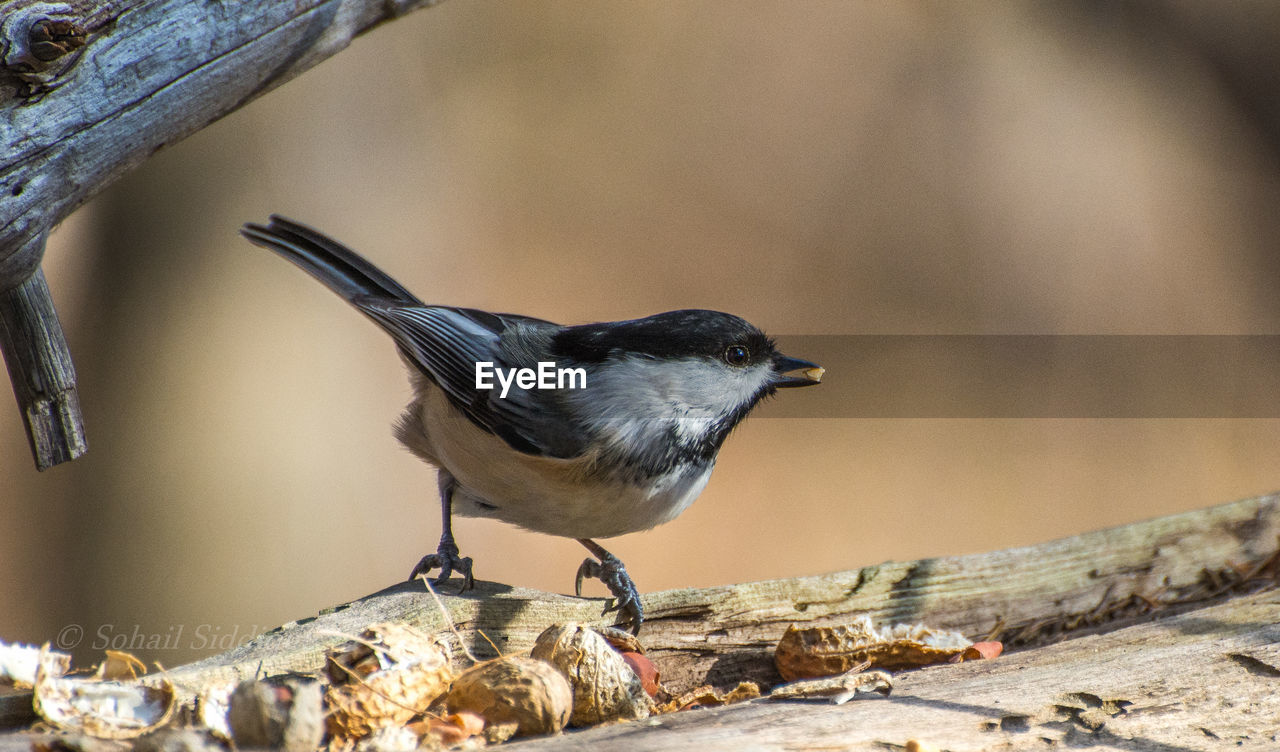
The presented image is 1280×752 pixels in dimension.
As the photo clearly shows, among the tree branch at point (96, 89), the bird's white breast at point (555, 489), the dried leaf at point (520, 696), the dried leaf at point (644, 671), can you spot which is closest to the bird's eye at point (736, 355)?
the bird's white breast at point (555, 489)

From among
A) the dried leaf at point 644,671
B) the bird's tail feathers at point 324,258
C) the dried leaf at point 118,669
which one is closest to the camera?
the dried leaf at point 118,669

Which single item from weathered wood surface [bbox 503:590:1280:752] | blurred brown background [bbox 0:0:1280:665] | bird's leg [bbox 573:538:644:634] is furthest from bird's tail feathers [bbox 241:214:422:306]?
blurred brown background [bbox 0:0:1280:665]

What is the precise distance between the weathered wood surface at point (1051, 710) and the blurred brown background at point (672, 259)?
8.05 ft

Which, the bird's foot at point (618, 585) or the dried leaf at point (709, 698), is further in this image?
the bird's foot at point (618, 585)

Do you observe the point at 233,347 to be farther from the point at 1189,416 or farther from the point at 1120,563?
the point at 1189,416

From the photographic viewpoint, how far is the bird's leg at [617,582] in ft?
5.90

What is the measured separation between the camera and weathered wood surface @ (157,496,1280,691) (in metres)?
1.68

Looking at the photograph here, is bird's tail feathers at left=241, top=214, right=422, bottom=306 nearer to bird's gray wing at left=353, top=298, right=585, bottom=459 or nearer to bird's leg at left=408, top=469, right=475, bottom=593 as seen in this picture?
bird's gray wing at left=353, top=298, right=585, bottom=459

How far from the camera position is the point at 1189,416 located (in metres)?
4.65

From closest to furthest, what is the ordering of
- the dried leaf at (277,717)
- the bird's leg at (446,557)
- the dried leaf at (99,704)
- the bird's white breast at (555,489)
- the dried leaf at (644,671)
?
the dried leaf at (277,717)
the dried leaf at (99,704)
the dried leaf at (644,671)
the bird's white breast at (555,489)
the bird's leg at (446,557)

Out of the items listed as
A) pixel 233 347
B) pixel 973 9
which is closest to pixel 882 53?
pixel 973 9

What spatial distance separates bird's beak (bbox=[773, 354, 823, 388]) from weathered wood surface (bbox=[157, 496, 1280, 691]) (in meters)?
0.38

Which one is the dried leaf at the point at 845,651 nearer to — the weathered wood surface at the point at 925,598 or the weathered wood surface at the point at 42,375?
the weathered wood surface at the point at 925,598

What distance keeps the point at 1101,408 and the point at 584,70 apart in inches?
109
